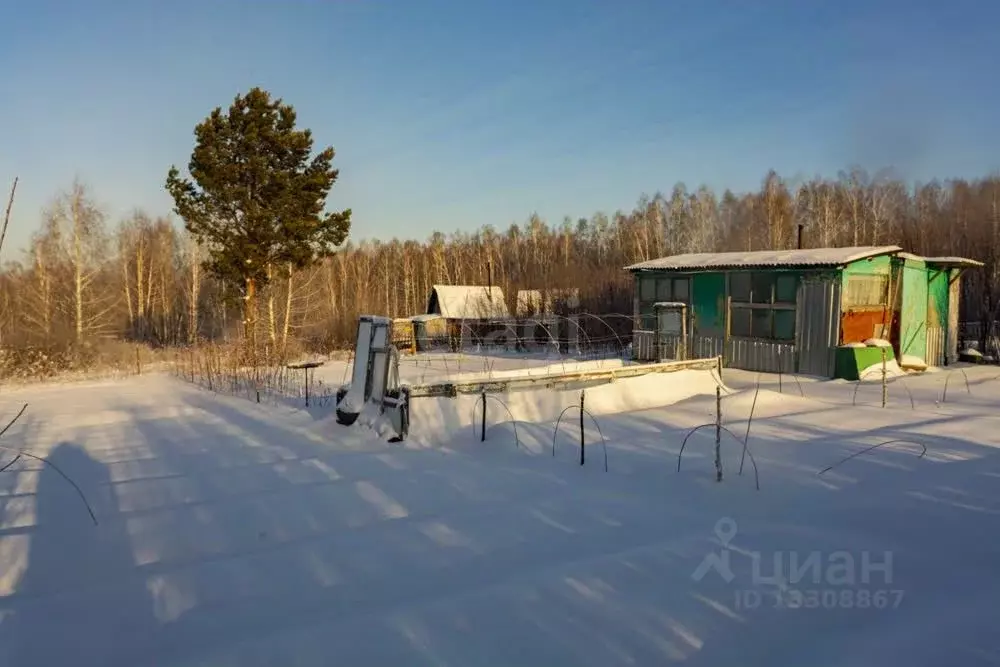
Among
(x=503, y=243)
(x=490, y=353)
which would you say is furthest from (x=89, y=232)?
(x=503, y=243)

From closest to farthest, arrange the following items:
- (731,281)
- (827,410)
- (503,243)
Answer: (827,410) < (731,281) < (503,243)

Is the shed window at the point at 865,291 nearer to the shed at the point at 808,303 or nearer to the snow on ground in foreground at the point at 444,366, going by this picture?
the shed at the point at 808,303

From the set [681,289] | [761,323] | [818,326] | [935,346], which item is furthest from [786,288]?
[935,346]

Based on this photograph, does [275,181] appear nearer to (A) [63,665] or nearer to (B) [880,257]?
(B) [880,257]

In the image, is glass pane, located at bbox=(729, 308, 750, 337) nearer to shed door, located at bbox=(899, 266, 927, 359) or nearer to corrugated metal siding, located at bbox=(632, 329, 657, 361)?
corrugated metal siding, located at bbox=(632, 329, 657, 361)

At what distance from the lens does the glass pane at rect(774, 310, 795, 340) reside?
51.0 ft

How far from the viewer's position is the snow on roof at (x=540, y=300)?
33719mm

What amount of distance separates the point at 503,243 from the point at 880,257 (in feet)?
167

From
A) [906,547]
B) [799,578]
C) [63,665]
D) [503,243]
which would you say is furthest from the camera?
[503,243]

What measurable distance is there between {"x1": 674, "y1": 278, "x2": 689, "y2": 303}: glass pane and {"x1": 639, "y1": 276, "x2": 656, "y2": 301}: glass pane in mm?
823

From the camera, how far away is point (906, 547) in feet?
14.0

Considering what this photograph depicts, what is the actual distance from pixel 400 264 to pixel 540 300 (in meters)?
25.6

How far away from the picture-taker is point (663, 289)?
1884 cm

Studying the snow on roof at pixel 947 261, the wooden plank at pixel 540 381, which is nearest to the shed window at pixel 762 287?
the snow on roof at pixel 947 261
